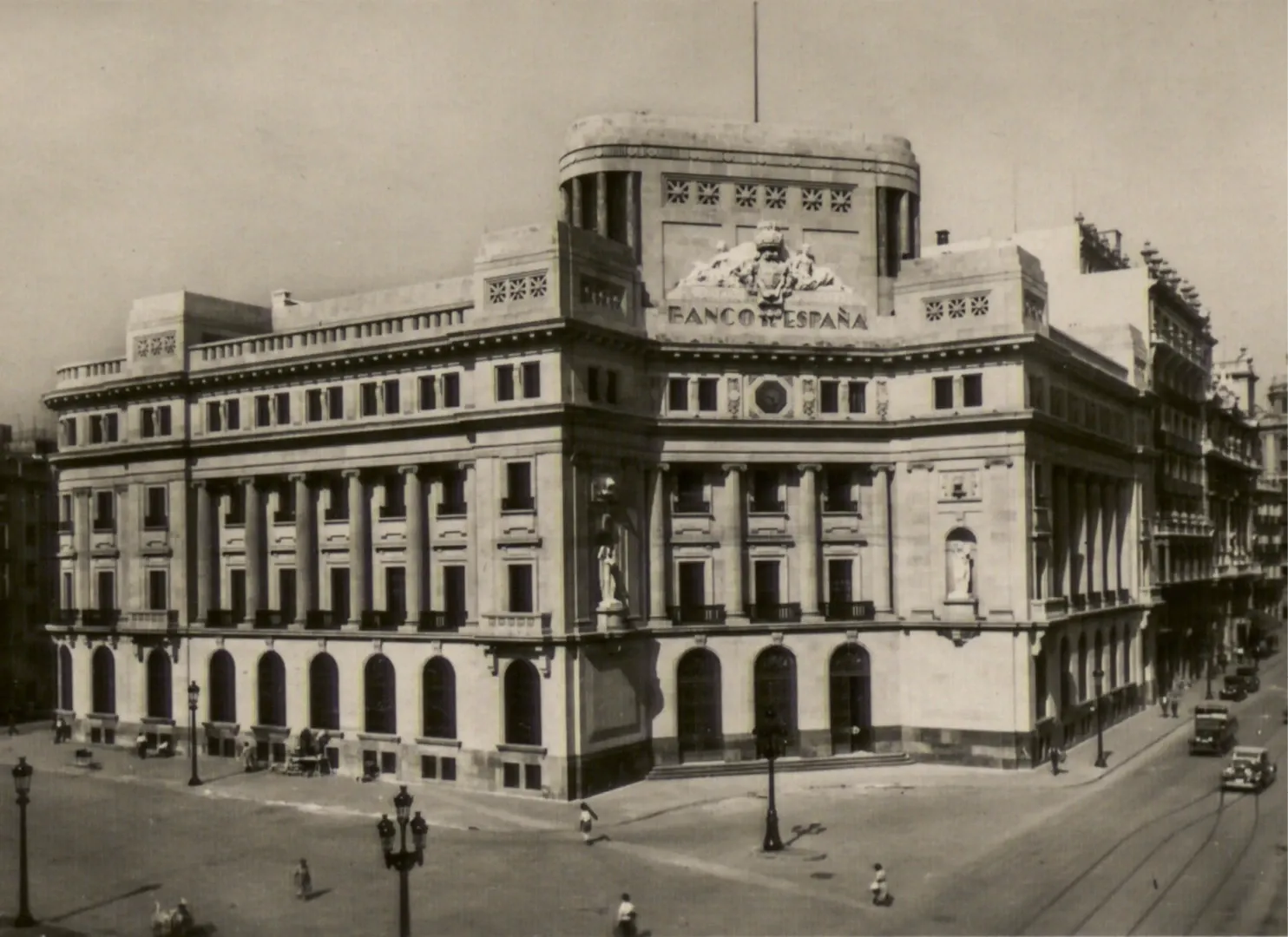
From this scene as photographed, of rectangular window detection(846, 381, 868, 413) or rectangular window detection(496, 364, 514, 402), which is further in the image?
rectangular window detection(846, 381, 868, 413)

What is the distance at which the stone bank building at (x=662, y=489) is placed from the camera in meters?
52.6

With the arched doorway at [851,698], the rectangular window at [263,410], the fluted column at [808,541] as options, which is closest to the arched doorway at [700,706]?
the fluted column at [808,541]

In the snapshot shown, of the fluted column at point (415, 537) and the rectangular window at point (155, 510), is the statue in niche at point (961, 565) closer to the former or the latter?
the fluted column at point (415, 537)

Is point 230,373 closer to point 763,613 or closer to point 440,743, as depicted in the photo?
point 440,743

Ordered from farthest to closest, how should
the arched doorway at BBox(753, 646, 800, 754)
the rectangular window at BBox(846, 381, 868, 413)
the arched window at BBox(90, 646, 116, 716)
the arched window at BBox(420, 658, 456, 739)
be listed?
1. the arched window at BBox(90, 646, 116, 716)
2. the rectangular window at BBox(846, 381, 868, 413)
3. the arched doorway at BBox(753, 646, 800, 754)
4. the arched window at BBox(420, 658, 456, 739)

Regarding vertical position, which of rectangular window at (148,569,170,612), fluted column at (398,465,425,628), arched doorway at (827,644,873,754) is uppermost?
fluted column at (398,465,425,628)

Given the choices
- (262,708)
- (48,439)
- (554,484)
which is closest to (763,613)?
(554,484)

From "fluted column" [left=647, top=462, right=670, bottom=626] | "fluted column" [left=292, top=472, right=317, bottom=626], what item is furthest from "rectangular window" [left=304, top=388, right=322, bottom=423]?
"fluted column" [left=647, top=462, right=670, bottom=626]

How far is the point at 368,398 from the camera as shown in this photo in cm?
5841

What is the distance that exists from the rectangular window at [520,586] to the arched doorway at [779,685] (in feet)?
37.1

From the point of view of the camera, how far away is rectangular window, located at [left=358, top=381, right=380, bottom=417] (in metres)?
58.2

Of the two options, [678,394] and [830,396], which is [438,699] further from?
[830,396]

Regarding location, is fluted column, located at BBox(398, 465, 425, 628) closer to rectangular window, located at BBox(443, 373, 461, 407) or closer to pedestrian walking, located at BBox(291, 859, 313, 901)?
rectangular window, located at BBox(443, 373, 461, 407)

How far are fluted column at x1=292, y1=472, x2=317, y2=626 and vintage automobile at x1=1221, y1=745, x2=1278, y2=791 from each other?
3898cm
